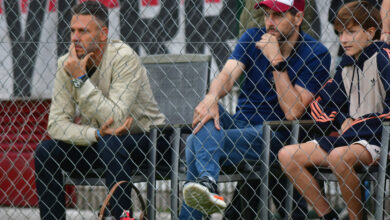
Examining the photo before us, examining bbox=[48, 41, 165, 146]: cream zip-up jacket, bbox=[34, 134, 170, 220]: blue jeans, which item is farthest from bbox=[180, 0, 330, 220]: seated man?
bbox=[48, 41, 165, 146]: cream zip-up jacket

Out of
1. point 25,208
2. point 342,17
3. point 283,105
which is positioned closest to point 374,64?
point 342,17

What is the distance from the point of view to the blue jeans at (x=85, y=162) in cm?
394

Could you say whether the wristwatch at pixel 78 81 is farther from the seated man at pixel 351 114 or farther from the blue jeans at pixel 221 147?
the seated man at pixel 351 114

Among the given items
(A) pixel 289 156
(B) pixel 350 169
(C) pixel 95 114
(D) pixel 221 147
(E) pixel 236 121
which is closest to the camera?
(B) pixel 350 169

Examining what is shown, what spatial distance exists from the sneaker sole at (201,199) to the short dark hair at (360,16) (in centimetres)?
106

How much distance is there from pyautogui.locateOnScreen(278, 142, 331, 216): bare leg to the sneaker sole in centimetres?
37

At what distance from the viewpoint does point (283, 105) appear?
12.7 feet

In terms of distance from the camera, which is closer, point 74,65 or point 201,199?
point 201,199

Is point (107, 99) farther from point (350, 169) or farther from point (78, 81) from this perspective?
point (350, 169)

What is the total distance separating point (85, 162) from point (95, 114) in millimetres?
286

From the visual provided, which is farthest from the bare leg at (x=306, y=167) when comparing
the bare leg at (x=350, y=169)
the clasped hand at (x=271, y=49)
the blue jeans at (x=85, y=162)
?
the blue jeans at (x=85, y=162)

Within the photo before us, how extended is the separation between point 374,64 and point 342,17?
1.02 ft

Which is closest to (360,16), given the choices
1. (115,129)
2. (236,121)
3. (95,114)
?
(236,121)

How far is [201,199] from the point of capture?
3.63m
